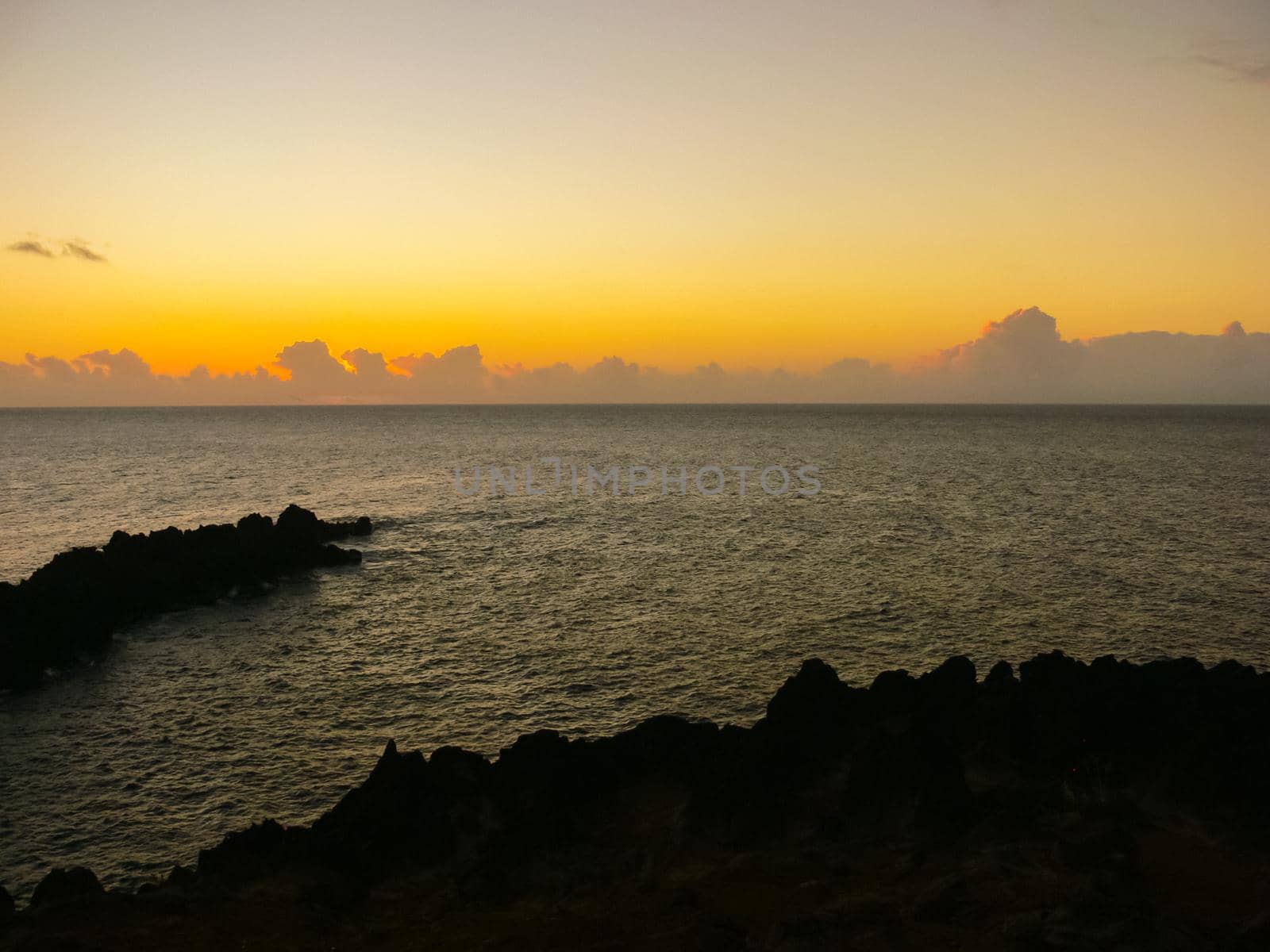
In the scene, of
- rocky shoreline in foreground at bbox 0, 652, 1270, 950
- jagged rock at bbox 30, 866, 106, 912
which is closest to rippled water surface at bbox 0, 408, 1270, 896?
jagged rock at bbox 30, 866, 106, 912

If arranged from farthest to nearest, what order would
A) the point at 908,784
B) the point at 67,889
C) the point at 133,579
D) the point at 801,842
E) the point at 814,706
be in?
the point at 133,579, the point at 814,706, the point at 908,784, the point at 801,842, the point at 67,889

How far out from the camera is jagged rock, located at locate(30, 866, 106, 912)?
17484 mm

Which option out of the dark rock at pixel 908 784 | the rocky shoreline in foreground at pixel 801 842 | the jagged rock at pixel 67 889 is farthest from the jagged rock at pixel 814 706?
the jagged rock at pixel 67 889

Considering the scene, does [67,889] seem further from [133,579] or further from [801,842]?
[133,579]

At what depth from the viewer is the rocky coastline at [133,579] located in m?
35.3

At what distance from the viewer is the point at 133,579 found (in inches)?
1719

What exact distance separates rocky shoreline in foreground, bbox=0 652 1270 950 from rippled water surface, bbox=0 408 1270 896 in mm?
5005

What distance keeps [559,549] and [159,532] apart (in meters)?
24.7

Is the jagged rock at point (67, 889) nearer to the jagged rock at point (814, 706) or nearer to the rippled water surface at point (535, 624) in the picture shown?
the rippled water surface at point (535, 624)

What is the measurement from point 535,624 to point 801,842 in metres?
23.2

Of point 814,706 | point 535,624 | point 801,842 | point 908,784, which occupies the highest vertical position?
point 814,706

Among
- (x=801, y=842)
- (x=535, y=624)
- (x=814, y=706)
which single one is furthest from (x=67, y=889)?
(x=535, y=624)

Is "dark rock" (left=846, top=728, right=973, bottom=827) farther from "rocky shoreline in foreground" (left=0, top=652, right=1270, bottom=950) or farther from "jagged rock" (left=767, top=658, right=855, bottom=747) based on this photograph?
"jagged rock" (left=767, top=658, right=855, bottom=747)

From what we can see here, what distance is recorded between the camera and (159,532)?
51906 millimetres
